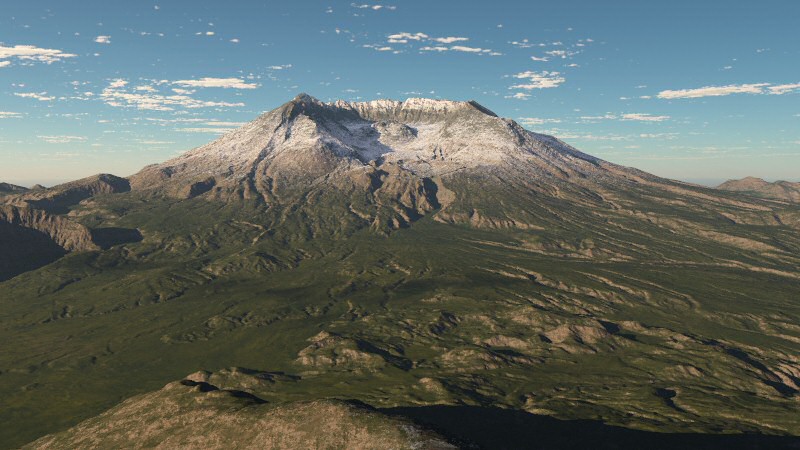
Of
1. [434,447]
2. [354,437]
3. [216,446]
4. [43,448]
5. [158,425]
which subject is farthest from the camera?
[43,448]

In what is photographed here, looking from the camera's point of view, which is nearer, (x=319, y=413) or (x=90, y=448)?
(x=319, y=413)

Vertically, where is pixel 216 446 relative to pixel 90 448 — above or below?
above

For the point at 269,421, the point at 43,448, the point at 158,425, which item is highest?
the point at 269,421

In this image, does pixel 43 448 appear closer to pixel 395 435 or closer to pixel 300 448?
pixel 300 448

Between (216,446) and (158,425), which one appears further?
(158,425)

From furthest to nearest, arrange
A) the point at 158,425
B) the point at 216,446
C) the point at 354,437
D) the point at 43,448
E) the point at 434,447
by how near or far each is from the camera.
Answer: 1. the point at 43,448
2. the point at 158,425
3. the point at 216,446
4. the point at 354,437
5. the point at 434,447

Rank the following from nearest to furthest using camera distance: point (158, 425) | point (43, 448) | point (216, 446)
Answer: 1. point (216, 446)
2. point (158, 425)
3. point (43, 448)

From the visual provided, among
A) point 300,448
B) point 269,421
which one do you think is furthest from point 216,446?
point 300,448

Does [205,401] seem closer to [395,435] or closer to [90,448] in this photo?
[90,448]

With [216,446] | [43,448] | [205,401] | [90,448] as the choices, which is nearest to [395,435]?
[216,446]
